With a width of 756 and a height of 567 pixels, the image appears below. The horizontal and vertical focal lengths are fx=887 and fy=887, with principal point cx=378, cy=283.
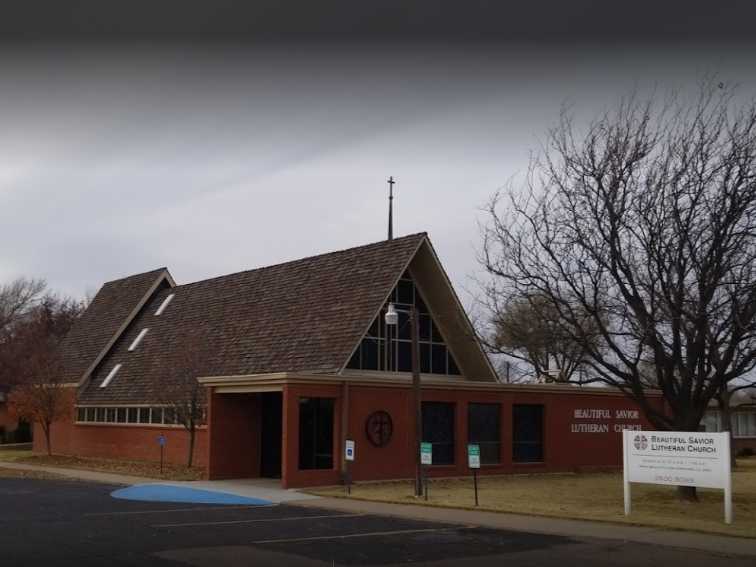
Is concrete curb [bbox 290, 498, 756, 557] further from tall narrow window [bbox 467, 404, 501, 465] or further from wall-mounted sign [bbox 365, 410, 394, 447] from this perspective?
tall narrow window [bbox 467, 404, 501, 465]

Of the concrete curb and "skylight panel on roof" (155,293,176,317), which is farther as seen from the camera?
"skylight panel on roof" (155,293,176,317)

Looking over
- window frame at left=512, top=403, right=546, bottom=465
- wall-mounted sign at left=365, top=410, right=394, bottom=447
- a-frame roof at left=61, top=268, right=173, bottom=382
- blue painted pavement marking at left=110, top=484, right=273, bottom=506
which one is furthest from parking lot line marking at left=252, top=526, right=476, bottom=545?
a-frame roof at left=61, top=268, right=173, bottom=382

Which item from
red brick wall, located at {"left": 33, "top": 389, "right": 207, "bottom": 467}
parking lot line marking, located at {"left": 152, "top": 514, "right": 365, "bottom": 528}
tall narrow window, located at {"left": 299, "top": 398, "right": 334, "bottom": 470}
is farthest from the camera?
red brick wall, located at {"left": 33, "top": 389, "right": 207, "bottom": 467}

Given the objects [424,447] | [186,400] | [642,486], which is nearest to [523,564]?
[424,447]

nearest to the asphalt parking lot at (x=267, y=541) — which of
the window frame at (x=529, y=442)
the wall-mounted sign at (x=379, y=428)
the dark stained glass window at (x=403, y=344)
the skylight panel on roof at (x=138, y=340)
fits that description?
the wall-mounted sign at (x=379, y=428)

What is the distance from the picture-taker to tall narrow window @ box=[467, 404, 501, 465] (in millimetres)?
30219

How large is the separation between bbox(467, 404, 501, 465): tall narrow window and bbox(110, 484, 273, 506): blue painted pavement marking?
32.2ft

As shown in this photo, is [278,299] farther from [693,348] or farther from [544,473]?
[693,348]

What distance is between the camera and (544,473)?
32125 millimetres

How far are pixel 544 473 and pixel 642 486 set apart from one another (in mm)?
5673

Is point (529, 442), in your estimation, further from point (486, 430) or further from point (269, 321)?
point (269, 321)

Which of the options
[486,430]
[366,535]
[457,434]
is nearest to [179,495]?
[366,535]

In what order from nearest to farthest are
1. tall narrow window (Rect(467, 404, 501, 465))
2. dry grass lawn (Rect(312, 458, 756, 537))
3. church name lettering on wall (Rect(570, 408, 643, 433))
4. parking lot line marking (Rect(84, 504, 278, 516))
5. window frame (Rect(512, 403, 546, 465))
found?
dry grass lawn (Rect(312, 458, 756, 537)) → parking lot line marking (Rect(84, 504, 278, 516)) → tall narrow window (Rect(467, 404, 501, 465)) → window frame (Rect(512, 403, 546, 465)) → church name lettering on wall (Rect(570, 408, 643, 433))

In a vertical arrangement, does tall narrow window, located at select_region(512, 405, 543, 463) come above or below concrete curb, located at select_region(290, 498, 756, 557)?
above
